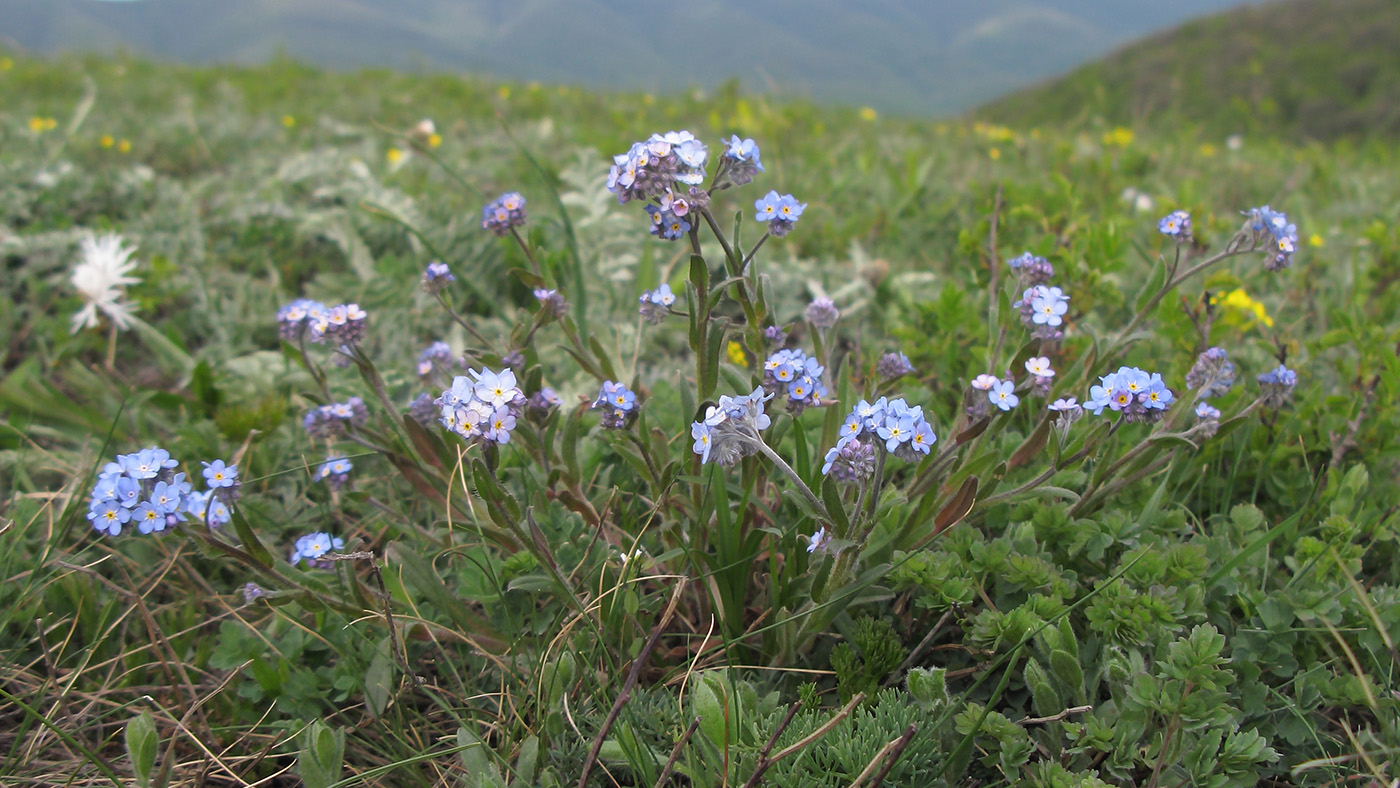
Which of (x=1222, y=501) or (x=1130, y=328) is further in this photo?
(x=1222, y=501)

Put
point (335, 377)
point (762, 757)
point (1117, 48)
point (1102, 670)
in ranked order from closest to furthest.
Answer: point (762, 757) → point (1102, 670) → point (335, 377) → point (1117, 48)

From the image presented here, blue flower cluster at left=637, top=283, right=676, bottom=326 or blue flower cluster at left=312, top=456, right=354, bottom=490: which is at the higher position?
blue flower cluster at left=637, top=283, right=676, bottom=326

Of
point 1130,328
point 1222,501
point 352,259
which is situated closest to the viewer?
point 1130,328

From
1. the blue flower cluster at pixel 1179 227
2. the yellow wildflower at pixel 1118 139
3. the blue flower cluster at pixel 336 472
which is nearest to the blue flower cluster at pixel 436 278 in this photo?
the blue flower cluster at pixel 336 472

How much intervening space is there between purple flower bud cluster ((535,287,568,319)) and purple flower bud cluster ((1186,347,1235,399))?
1.51m

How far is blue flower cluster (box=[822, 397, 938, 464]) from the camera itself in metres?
1.43

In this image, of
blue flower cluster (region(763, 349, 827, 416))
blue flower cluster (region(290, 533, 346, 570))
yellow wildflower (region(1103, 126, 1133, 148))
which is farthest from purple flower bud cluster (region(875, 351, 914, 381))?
yellow wildflower (region(1103, 126, 1133, 148))

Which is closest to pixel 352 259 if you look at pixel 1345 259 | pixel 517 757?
pixel 517 757

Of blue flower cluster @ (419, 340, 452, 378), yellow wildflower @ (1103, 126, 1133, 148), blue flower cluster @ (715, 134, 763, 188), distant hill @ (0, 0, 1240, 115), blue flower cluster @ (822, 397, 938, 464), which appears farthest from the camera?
distant hill @ (0, 0, 1240, 115)

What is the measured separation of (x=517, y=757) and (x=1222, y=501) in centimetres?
188

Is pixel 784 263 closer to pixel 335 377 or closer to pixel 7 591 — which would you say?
pixel 335 377

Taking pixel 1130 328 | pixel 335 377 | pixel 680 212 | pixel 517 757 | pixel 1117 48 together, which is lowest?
pixel 517 757

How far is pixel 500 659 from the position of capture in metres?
1.81

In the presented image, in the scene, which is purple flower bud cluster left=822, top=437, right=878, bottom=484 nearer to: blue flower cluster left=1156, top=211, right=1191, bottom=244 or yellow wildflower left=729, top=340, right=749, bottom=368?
blue flower cluster left=1156, top=211, right=1191, bottom=244
